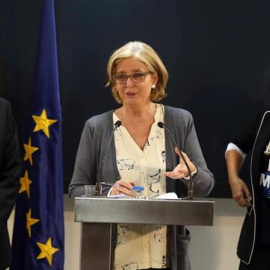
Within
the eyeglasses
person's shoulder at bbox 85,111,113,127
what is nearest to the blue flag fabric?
person's shoulder at bbox 85,111,113,127

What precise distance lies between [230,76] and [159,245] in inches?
54.5

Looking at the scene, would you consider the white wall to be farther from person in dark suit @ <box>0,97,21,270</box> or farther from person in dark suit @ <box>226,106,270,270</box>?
person in dark suit @ <box>0,97,21,270</box>

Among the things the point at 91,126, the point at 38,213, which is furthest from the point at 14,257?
the point at 91,126

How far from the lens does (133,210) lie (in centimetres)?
151

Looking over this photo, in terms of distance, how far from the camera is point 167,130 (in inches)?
79.8

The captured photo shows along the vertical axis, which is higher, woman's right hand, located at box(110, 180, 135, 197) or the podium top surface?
woman's right hand, located at box(110, 180, 135, 197)

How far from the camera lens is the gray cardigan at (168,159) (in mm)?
2000

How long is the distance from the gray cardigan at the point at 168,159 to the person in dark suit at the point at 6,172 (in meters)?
0.31

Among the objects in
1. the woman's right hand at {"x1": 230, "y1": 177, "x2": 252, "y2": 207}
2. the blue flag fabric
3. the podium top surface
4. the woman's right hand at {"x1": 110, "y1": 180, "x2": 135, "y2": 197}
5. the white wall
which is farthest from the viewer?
the white wall

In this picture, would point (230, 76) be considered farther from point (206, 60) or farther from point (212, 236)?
point (212, 236)

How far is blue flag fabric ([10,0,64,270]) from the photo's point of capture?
9.09 feet

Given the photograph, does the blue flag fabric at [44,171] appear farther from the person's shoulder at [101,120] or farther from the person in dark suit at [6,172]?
the person's shoulder at [101,120]

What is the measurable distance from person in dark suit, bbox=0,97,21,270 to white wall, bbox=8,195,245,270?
98cm

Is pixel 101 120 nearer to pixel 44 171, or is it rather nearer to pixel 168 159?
pixel 168 159
